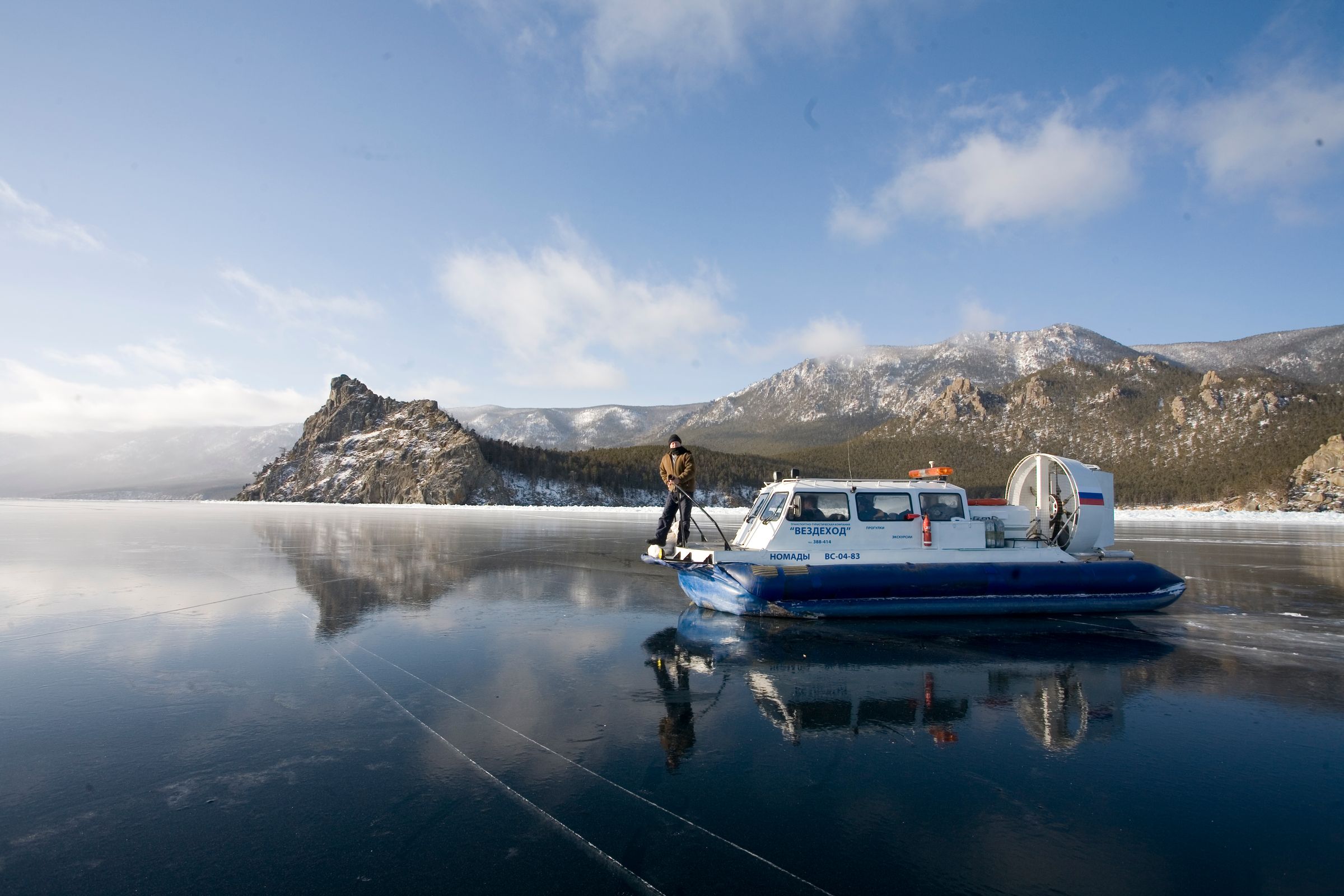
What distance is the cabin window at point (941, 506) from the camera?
12258 millimetres

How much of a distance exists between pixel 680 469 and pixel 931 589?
449 centimetres

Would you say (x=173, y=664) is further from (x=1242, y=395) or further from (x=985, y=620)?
(x=1242, y=395)

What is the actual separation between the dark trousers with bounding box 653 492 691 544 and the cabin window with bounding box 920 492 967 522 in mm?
4054

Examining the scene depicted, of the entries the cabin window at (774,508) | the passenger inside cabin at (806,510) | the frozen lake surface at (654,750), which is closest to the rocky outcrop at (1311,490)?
the frozen lake surface at (654,750)

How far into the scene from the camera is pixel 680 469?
12070mm

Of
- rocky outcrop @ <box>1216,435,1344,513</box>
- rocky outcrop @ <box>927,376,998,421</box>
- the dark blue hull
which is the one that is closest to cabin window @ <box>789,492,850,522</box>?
the dark blue hull

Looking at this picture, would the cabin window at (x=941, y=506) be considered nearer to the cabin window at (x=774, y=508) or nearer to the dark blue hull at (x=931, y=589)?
the dark blue hull at (x=931, y=589)

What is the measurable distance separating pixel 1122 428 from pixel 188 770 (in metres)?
124

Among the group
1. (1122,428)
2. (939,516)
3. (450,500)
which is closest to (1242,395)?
(1122,428)

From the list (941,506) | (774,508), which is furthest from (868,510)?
(774,508)

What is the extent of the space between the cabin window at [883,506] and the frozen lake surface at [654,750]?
75.5 inches

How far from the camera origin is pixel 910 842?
4152 mm

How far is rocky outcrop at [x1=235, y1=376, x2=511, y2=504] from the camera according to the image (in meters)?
95.8

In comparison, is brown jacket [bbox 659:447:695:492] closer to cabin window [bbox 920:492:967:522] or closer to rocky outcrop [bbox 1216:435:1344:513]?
cabin window [bbox 920:492:967:522]
